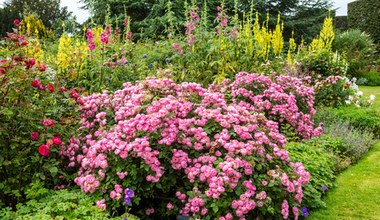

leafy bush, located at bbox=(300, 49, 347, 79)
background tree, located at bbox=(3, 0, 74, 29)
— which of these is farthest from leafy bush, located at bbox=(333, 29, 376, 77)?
background tree, located at bbox=(3, 0, 74, 29)

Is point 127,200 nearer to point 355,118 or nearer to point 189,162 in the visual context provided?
point 189,162

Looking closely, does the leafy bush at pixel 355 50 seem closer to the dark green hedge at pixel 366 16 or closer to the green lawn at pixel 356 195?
the dark green hedge at pixel 366 16

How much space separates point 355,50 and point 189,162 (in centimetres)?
1341

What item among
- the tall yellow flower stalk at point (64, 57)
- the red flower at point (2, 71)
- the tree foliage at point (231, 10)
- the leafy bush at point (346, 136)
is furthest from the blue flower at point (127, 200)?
the tree foliage at point (231, 10)

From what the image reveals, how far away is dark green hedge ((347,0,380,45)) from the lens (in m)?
17.2

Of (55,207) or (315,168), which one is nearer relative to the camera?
(55,207)

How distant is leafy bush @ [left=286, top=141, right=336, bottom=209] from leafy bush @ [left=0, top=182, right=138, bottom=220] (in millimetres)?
1878

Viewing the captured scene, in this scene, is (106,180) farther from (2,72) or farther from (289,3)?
(289,3)

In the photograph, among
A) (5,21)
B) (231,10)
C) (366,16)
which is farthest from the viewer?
(5,21)

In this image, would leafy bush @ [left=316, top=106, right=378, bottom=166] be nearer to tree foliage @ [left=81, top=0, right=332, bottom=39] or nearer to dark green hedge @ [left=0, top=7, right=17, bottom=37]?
tree foliage @ [left=81, top=0, right=332, bottom=39]

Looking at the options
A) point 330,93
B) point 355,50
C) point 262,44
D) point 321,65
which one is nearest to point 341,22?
point 355,50

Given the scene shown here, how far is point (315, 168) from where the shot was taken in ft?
13.8

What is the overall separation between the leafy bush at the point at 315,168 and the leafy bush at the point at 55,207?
6.16ft

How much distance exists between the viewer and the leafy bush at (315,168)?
3.82m
